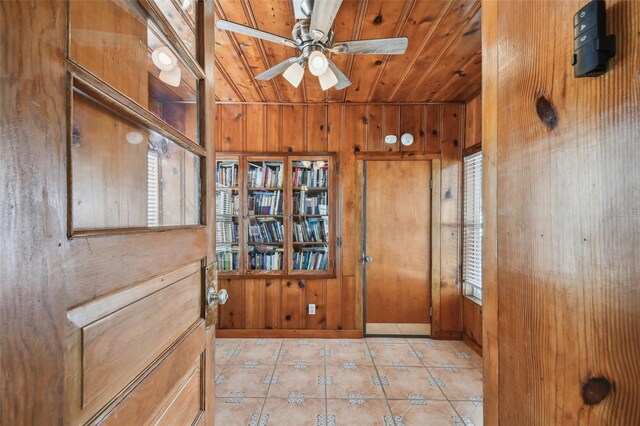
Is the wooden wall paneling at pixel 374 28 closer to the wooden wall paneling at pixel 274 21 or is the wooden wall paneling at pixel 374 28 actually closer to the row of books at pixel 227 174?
the wooden wall paneling at pixel 274 21

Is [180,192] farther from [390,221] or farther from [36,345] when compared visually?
[390,221]

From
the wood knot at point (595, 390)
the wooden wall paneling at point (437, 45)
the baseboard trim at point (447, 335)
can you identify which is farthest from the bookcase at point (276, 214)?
the wood knot at point (595, 390)

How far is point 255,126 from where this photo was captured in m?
3.38

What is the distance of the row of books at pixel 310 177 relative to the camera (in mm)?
3393

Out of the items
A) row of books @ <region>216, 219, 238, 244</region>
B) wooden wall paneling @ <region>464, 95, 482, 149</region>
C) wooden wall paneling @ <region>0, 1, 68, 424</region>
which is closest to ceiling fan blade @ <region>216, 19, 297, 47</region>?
wooden wall paneling @ <region>0, 1, 68, 424</region>

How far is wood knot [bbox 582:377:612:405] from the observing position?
513 mm

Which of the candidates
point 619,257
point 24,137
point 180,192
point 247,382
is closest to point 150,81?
point 180,192

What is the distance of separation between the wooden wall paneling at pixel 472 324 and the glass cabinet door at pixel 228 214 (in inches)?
105

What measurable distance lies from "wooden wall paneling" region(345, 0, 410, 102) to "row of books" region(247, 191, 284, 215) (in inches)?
58.7

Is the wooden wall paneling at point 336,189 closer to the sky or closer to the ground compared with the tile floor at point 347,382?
closer to the sky

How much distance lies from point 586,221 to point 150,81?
3.60ft

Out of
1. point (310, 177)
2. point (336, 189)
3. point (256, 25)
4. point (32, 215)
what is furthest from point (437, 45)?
point (32, 215)

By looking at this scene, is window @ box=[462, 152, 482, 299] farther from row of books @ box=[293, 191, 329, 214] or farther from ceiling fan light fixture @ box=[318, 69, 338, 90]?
ceiling fan light fixture @ box=[318, 69, 338, 90]

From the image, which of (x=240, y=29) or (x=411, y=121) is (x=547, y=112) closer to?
(x=240, y=29)
